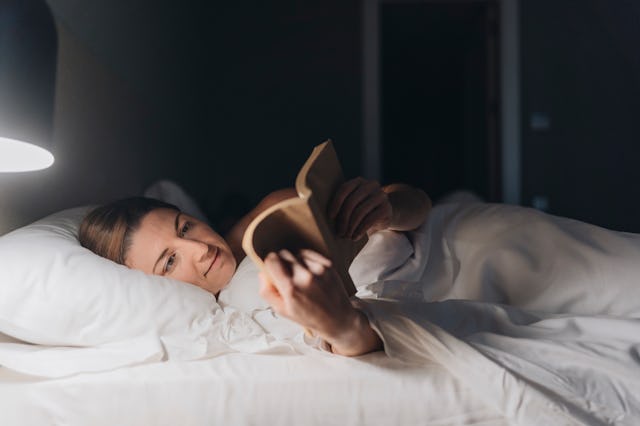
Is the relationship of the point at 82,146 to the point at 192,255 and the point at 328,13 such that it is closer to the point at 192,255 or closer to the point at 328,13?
the point at 192,255

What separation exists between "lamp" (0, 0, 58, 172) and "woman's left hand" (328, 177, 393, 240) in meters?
0.40

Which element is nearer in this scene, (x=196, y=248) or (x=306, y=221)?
(x=306, y=221)

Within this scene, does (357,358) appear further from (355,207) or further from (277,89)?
(277,89)

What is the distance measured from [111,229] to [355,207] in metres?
0.57

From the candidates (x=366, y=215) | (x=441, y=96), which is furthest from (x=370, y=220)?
(x=441, y=96)

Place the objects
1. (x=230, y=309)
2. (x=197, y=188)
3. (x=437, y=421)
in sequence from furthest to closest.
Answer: (x=197, y=188)
(x=230, y=309)
(x=437, y=421)

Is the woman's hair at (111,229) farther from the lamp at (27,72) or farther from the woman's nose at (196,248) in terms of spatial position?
the lamp at (27,72)

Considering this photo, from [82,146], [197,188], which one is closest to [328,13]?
[197,188]

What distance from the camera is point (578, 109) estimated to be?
8.72 feet

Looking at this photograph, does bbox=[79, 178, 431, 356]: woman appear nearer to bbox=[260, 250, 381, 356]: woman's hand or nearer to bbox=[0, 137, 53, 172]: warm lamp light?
bbox=[260, 250, 381, 356]: woman's hand

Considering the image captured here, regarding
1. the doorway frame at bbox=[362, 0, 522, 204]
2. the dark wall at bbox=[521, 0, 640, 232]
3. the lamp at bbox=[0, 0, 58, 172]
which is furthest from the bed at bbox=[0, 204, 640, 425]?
the doorway frame at bbox=[362, 0, 522, 204]

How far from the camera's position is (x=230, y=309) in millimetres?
992

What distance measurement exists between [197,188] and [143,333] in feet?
6.01

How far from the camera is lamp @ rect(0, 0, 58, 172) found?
68 cm
